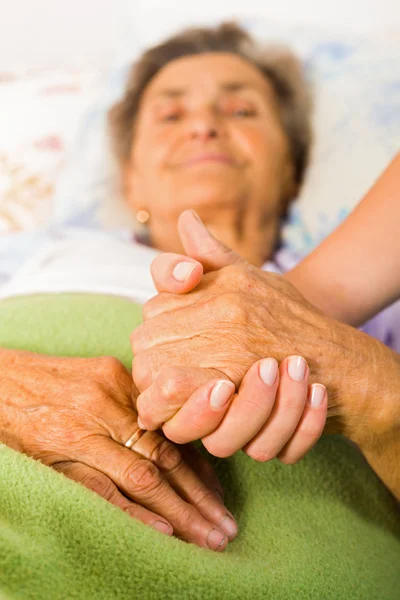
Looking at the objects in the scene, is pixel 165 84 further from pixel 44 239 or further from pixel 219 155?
pixel 44 239

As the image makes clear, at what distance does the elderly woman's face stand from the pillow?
0.31 ft

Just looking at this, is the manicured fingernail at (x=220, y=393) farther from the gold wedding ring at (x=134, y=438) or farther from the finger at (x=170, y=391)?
the gold wedding ring at (x=134, y=438)

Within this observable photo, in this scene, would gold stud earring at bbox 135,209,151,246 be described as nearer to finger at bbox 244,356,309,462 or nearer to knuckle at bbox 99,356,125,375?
knuckle at bbox 99,356,125,375

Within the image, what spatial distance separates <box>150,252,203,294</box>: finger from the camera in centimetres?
68

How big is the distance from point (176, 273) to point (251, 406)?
0.62 ft

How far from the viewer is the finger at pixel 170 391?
22.6 inches

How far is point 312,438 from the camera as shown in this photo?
616 millimetres

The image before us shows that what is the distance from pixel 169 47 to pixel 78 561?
140cm

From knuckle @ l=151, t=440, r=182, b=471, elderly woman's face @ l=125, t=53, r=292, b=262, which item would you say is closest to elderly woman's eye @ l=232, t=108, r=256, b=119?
elderly woman's face @ l=125, t=53, r=292, b=262

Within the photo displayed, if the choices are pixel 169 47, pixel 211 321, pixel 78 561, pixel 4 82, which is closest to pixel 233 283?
pixel 211 321

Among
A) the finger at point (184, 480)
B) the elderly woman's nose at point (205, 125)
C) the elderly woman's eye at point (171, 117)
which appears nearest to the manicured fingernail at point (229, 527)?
the finger at point (184, 480)

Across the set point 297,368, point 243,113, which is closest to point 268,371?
point 297,368

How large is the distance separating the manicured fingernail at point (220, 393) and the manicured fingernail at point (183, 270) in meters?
0.16

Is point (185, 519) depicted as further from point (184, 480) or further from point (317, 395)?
point (317, 395)
